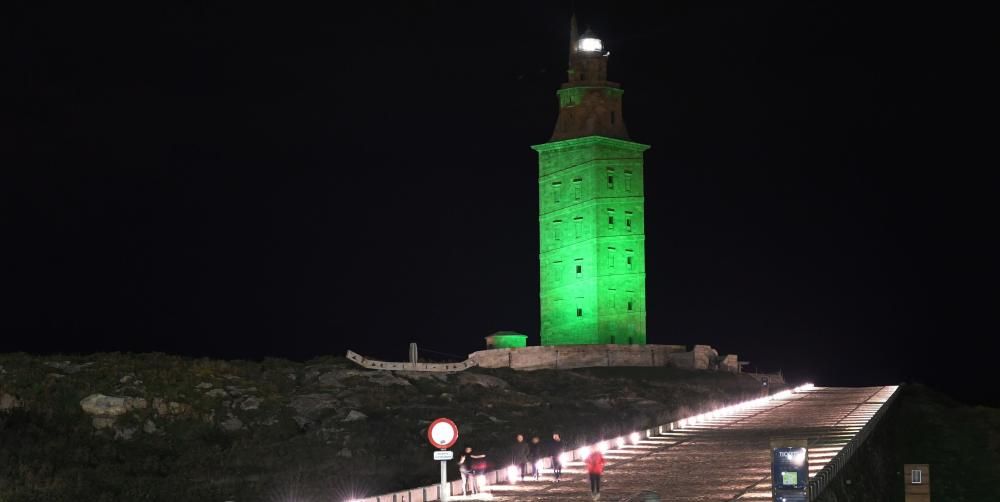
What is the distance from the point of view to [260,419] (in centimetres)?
4803

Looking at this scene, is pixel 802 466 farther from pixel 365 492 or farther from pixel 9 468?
pixel 9 468

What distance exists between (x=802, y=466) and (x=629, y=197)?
2178 inches

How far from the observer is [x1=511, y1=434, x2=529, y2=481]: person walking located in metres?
34.0

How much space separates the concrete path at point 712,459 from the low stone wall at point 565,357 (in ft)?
54.6

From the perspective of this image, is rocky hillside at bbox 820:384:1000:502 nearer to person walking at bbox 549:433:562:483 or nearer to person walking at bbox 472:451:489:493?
person walking at bbox 549:433:562:483

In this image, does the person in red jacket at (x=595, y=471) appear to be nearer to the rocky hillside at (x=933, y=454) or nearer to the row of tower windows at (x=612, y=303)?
the rocky hillside at (x=933, y=454)

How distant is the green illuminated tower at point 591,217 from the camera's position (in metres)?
79.6

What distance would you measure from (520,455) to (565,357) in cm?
3653

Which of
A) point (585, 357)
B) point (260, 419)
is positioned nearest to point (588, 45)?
point (585, 357)

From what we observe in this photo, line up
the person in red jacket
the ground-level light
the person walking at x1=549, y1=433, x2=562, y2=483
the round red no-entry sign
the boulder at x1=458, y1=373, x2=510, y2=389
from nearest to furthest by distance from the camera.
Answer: the round red no-entry sign
the person in red jacket
the person walking at x1=549, y1=433, x2=562, y2=483
the ground-level light
the boulder at x1=458, y1=373, x2=510, y2=389

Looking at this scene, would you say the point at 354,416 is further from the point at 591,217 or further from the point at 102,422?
the point at 591,217

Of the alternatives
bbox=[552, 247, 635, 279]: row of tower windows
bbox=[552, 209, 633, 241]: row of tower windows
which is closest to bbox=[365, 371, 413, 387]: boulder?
bbox=[552, 247, 635, 279]: row of tower windows

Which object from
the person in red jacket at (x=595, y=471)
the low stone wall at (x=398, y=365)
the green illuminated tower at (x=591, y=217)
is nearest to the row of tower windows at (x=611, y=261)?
the green illuminated tower at (x=591, y=217)

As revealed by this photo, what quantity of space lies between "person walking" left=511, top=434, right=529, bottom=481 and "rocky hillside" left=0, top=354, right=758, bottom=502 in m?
2.03
